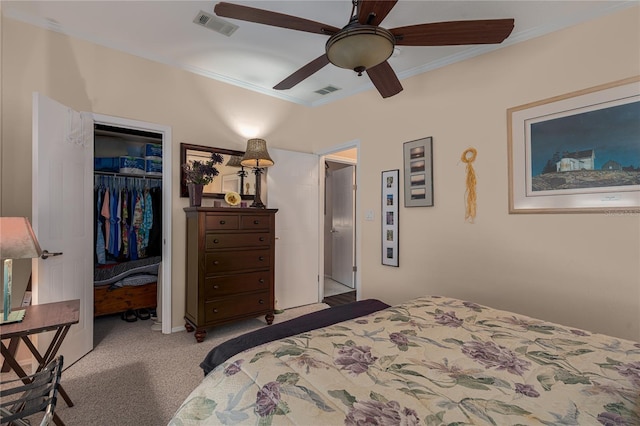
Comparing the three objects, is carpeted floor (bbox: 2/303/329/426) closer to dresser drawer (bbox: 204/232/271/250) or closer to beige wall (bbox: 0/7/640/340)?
beige wall (bbox: 0/7/640/340)

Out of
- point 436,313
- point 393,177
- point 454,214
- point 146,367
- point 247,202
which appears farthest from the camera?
point 247,202

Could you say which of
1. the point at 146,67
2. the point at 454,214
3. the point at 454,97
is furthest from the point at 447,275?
the point at 146,67

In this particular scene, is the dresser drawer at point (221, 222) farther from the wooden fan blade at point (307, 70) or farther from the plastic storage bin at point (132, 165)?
the plastic storage bin at point (132, 165)

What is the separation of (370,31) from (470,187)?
5.95ft

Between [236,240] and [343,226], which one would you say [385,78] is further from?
[343,226]

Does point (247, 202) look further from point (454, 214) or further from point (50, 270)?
point (454, 214)

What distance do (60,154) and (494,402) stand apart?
312 centimetres

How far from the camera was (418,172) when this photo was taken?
3.18m

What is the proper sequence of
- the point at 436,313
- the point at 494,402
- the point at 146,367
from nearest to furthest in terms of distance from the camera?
1. the point at 494,402
2. the point at 436,313
3. the point at 146,367

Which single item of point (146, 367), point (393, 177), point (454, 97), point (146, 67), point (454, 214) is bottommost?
point (146, 367)

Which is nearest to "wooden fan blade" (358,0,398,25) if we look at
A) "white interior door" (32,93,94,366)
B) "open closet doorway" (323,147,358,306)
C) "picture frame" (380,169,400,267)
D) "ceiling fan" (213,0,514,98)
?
"ceiling fan" (213,0,514,98)

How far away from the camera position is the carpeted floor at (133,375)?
189 centimetres

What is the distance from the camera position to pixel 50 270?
2279 mm

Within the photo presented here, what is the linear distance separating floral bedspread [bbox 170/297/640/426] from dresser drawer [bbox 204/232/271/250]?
191 cm
